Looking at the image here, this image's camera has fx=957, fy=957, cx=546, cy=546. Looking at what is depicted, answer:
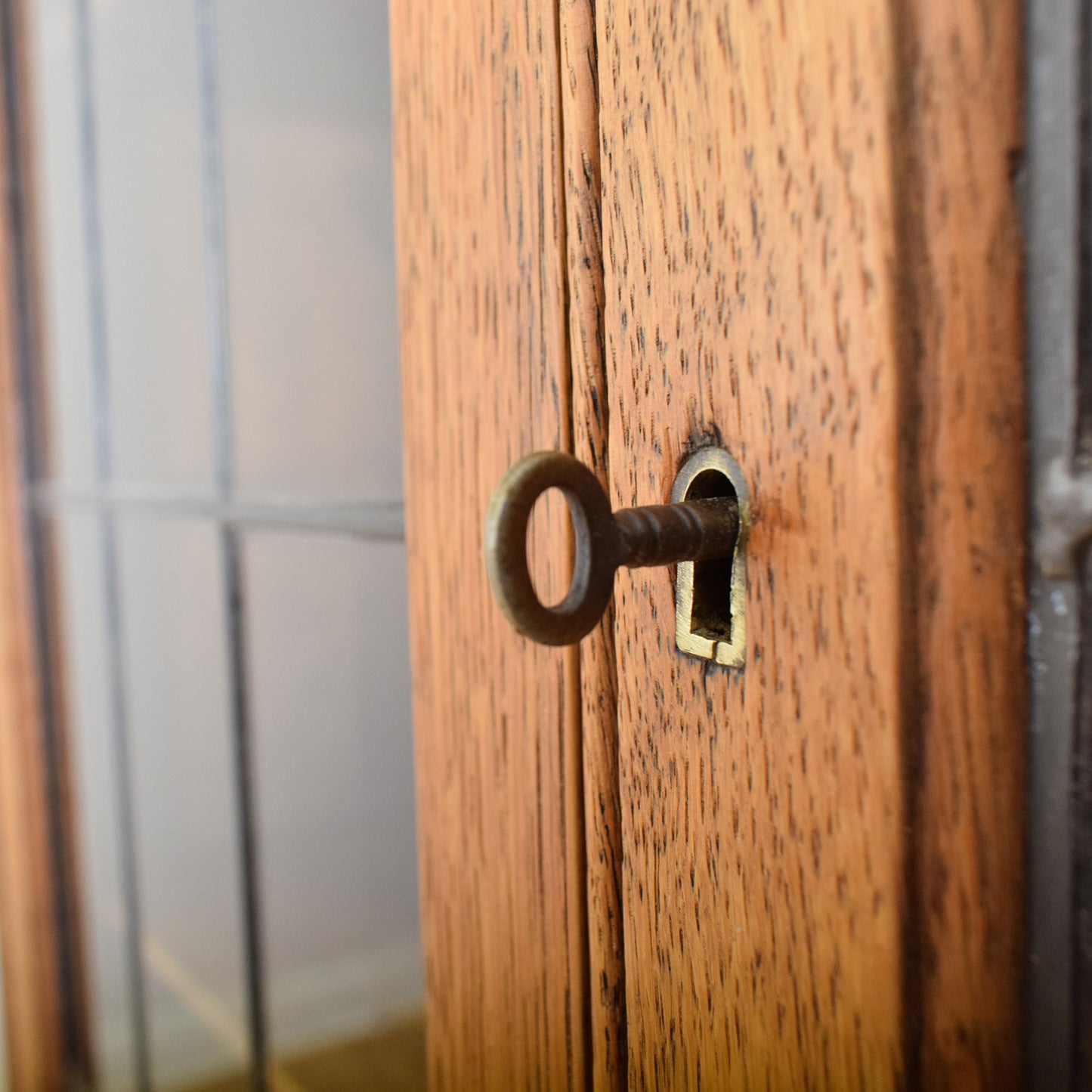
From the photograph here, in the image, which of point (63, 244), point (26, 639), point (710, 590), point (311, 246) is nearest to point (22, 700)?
point (26, 639)

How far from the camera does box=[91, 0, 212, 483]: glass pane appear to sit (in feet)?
2.10

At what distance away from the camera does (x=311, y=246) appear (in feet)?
1.69

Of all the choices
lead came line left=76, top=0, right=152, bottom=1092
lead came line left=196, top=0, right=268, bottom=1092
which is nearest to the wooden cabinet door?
lead came line left=196, top=0, right=268, bottom=1092

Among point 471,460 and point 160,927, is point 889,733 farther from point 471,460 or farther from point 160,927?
point 160,927

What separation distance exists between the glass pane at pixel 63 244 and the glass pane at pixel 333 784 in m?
0.36

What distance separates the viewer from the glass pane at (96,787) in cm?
84

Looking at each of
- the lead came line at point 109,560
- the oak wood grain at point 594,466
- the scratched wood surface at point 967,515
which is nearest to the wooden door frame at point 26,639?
the lead came line at point 109,560

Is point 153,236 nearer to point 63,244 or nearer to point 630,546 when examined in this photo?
point 63,244

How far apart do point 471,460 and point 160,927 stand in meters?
0.63

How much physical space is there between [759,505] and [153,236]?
0.63m

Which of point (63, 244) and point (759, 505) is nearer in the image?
point (759, 505)

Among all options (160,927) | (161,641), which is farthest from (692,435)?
(160,927)

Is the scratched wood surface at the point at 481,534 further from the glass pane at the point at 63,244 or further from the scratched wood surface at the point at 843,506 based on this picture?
the glass pane at the point at 63,244

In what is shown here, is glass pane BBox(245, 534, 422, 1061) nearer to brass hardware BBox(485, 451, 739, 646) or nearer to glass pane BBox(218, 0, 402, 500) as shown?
glass pane BBox(218, 0, 402, 500)
